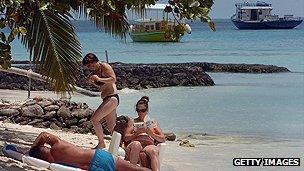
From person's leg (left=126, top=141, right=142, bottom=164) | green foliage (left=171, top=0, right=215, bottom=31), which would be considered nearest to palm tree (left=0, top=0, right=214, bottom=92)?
green foliage (left=171, top=0, right=215, bottom=31)

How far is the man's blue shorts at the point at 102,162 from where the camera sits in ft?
22.0

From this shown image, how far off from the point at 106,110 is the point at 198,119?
9.89 metres

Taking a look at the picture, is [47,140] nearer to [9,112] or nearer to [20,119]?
[20,119]

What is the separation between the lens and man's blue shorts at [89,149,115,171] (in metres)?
6.71

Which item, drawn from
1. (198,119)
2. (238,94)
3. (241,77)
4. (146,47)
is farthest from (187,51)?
(198,119)

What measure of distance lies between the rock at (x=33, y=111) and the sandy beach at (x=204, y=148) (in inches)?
25.5

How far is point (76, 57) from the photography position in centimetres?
926

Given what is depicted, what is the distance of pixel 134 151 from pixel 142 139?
0.22 metres

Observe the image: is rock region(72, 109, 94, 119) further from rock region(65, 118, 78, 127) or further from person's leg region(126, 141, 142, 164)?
person's leg region(126, 141, 142, 164)

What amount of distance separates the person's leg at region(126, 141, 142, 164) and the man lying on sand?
276mm

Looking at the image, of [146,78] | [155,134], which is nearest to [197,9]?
[155,134]

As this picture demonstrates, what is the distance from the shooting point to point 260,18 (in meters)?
94.1

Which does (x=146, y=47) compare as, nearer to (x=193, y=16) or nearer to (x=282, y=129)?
(x=282, y=129)

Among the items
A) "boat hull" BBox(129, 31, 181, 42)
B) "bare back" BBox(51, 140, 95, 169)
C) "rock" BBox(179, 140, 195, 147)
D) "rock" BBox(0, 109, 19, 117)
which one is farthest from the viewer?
"boat hull" BBox(129, 31, 181, 42)
